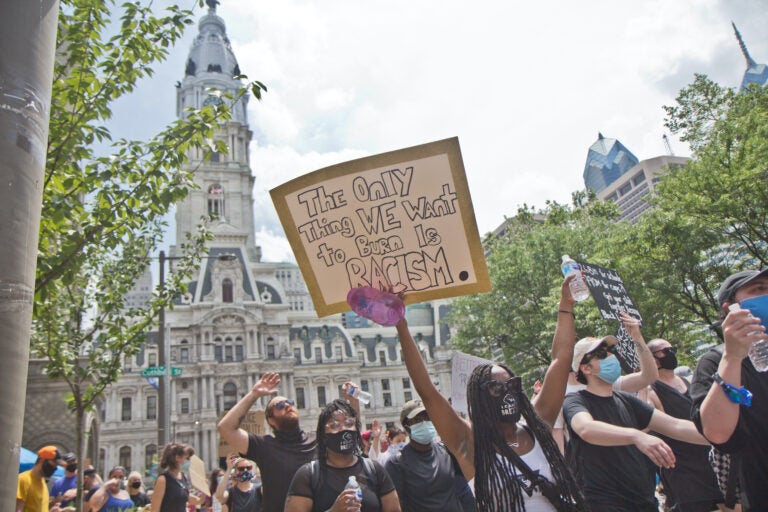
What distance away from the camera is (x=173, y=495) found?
5.95 meters

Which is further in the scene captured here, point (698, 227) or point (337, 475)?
point (698, 227)

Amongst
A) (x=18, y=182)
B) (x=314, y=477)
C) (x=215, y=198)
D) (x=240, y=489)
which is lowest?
(x=240, y=489)

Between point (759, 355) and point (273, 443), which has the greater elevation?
point (759, 355)

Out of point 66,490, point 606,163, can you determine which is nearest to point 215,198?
point 66,490

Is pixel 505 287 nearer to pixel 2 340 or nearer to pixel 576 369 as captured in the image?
pixel 576 369

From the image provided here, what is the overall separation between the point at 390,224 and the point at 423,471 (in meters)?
2.23

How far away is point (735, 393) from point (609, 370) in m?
1.72

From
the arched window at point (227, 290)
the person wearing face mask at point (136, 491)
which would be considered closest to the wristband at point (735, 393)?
the person wearing face mask at point (136, 491)

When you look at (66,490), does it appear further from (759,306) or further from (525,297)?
(525,297)

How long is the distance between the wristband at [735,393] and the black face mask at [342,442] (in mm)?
2243

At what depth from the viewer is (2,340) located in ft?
5.75

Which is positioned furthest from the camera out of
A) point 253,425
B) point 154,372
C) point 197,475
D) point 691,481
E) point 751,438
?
point 154,372

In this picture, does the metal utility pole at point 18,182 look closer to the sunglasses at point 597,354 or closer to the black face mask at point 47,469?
the sunglasses at point 597,354

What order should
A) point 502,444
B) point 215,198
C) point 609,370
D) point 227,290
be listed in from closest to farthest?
point 502,444, point 609,370, point 227,290, point 215,198
